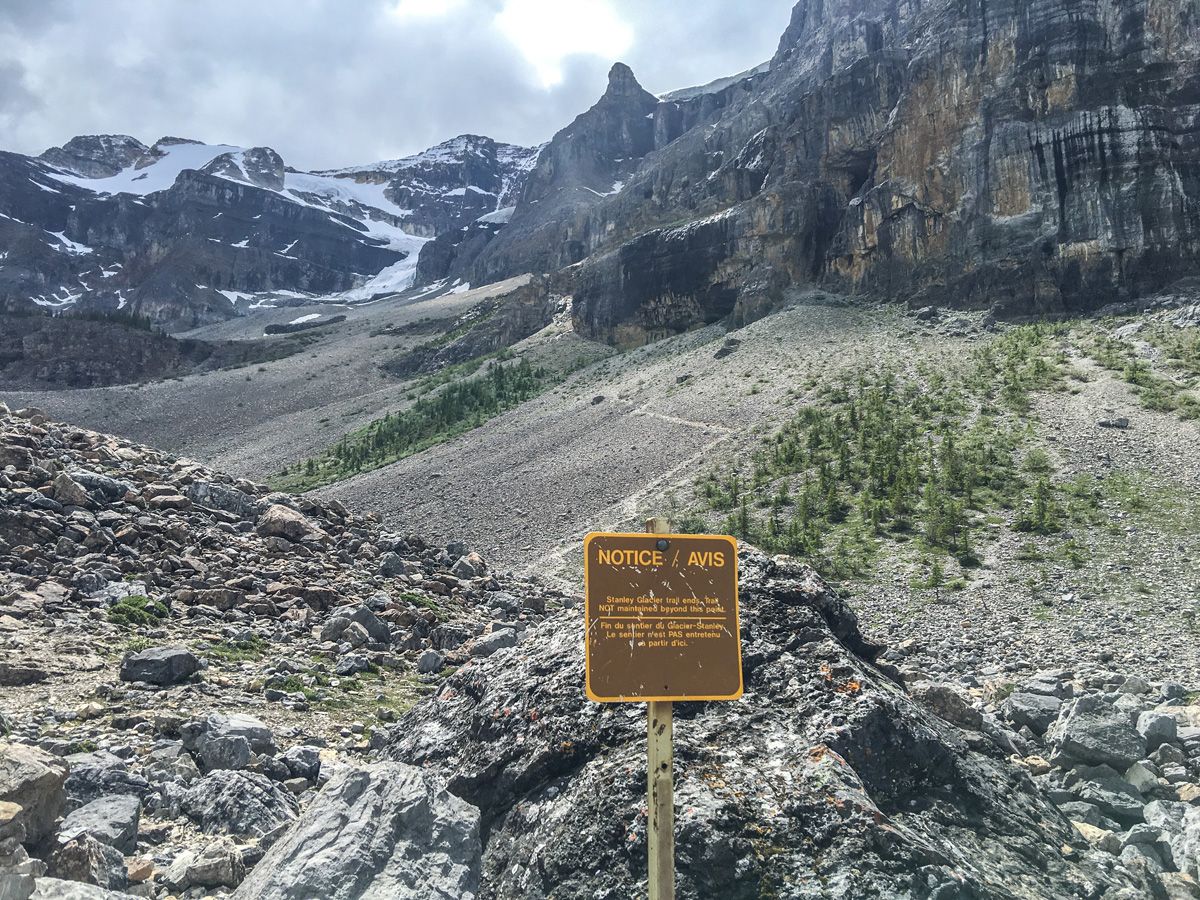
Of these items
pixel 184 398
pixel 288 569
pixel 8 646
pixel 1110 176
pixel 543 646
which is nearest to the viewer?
pixel 543 646

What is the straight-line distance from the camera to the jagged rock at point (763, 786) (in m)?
4.39

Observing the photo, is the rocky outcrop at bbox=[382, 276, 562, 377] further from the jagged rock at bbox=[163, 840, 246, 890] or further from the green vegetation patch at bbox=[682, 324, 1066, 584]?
the jagged rock at bbox=[163, 840, 246, 890]

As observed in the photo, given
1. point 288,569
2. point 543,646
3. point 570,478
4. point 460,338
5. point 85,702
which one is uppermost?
point 460,338

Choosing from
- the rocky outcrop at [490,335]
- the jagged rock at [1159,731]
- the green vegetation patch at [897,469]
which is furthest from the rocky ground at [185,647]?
the rocky outcrop at [490,335]

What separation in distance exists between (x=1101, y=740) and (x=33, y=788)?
848cm

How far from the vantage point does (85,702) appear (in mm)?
7770

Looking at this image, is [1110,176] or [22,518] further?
[1110,176]

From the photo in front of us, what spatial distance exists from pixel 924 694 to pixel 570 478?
3443cm

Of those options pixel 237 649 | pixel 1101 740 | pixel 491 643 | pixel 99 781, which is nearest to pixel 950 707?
pixel 1101 740

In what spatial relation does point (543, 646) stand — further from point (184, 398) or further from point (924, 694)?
point (184, 398)

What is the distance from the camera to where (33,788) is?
474cm

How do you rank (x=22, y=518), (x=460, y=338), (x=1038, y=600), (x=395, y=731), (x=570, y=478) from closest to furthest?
1. (x=395, y=731)
2. (x=22, y=518)
3. (x=1038, y=600)
4. (x=570, y=478)
5. (x=460, y=338)

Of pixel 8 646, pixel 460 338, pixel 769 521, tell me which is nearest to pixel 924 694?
A: pixel 8 646

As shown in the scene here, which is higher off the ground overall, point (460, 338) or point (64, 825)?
point (460, 338)
